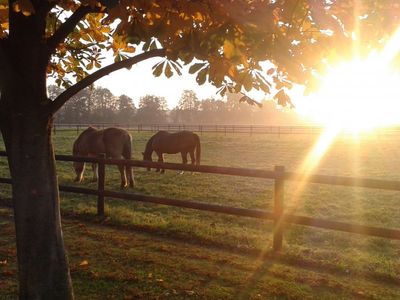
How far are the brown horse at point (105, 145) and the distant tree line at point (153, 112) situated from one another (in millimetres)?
63398

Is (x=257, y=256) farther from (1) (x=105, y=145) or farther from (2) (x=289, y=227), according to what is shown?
(1) (x=105, y=145)

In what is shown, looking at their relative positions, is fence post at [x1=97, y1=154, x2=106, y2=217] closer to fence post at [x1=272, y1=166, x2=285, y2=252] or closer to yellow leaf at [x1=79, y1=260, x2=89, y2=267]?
yellow leaf at [x1=79, y1=260, x2=89, y2=267]

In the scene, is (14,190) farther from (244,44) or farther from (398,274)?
(398,274)

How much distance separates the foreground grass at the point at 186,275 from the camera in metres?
4.39

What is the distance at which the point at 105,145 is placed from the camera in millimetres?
13195

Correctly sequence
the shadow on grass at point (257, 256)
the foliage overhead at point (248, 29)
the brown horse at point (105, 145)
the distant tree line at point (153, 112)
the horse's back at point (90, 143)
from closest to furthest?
the foliage overhead at point (248, 29), the shadow on grass at point (257, 256), the brown horse at point (105, 145), the horse's back at point (90, 143), the distant tree line at point (153, 112)

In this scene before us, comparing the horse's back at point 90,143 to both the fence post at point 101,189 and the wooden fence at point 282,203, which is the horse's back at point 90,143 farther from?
the wooden fence at point 282,203

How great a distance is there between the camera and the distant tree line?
3081 inches

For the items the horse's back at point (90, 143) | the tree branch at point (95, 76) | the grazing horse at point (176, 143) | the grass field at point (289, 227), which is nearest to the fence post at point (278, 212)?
the grass field at point (289, 227)

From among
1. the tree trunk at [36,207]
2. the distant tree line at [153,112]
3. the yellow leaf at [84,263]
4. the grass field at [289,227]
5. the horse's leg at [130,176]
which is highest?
the distant tree line at [153,112]

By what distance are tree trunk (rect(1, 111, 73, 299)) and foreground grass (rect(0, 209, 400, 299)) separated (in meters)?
0.77

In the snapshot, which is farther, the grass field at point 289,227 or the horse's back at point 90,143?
the horse's back at point 90,143

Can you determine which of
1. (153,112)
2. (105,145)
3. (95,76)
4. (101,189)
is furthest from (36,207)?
(153,112)

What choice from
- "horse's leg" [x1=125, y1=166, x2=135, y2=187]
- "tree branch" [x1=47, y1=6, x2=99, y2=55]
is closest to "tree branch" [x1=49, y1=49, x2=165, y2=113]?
"tree branch" [x1=47, y1=6, x2=99, y2=55]
